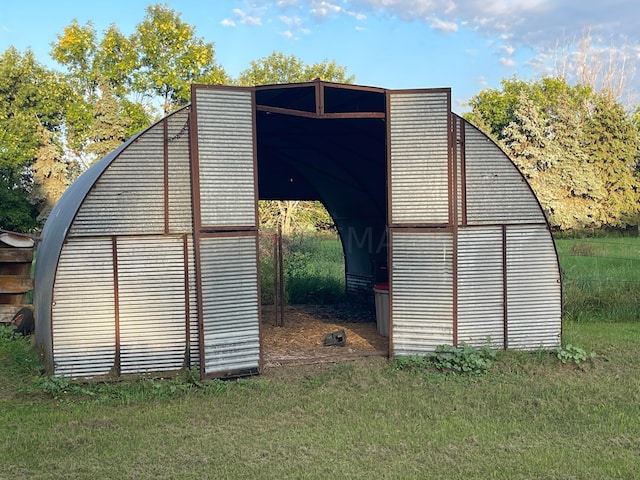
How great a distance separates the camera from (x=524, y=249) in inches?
298

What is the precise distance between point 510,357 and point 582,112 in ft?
127

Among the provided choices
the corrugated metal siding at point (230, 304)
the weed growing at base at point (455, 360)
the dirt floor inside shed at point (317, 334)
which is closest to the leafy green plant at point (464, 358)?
the weed growing at base at point (455, 360)

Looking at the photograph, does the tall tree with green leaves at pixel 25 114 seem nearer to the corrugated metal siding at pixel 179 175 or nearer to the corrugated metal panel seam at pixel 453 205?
the corrugated metal siding at pixel 179 175

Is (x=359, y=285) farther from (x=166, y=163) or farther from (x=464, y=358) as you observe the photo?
(x=166, y=163)

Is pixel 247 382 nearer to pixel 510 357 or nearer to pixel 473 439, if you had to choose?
pixel 473 439

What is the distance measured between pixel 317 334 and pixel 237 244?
3263 millimetres

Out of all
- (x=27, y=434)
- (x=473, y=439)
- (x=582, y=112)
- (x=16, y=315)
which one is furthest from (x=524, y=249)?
(x=582, y=112)

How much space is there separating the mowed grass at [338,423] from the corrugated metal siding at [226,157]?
192cm

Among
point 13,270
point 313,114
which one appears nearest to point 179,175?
point 313,114

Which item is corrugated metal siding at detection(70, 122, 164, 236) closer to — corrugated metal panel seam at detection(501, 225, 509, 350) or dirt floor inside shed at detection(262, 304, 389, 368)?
dirt floor inside shed at detection(262, 304, 389, 368)

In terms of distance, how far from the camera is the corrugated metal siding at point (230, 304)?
6.64 meters

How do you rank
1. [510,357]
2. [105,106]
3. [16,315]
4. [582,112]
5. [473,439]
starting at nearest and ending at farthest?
[473,439]
[510,357]
[16,315]
[105,106]
[582,112]

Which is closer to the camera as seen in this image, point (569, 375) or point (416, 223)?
point (569, 375)

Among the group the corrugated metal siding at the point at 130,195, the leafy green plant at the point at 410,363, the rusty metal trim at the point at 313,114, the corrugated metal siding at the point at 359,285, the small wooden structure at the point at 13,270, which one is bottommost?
the leafy green plant at the point at 410,363
